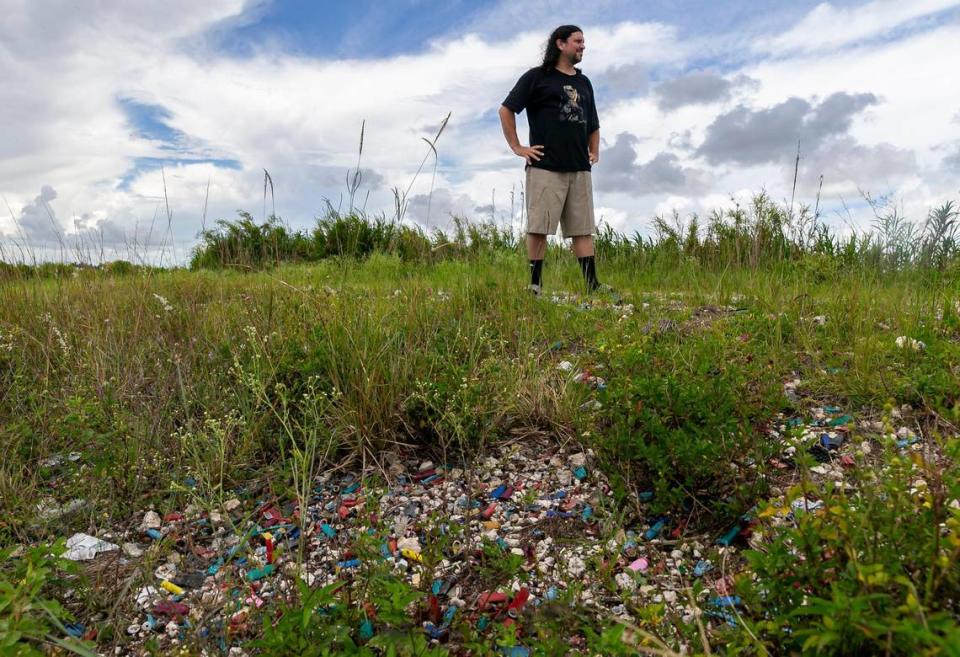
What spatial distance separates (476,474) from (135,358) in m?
2.30

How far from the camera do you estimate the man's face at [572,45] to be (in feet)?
22.7

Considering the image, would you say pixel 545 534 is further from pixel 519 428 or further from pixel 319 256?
pixel 319 256

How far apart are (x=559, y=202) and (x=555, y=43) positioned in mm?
1626

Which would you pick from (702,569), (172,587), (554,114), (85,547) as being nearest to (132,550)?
(85,547)

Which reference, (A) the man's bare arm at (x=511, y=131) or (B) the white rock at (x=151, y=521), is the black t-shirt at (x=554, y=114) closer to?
(A) the man's bare arm at (x=511, y=131)

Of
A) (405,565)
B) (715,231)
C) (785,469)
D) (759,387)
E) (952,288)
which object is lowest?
(405,565)

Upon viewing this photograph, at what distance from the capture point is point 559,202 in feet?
22.6

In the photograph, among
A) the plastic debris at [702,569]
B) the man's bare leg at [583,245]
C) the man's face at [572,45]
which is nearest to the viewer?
the plastic debris at [702,569]

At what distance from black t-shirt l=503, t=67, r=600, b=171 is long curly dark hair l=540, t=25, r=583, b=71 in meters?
0.07

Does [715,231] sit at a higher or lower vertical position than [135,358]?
higher

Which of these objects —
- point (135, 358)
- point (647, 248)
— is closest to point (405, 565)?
point (135, 358)

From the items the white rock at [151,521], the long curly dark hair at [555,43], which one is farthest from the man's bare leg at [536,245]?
the white rock at [151,521]

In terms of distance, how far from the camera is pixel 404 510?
9.07 feet

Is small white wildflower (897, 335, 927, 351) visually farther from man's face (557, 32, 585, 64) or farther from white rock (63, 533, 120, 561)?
man's face (557, 32, 585, 64)
